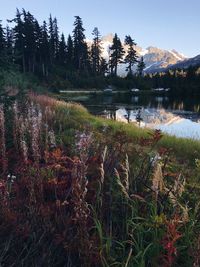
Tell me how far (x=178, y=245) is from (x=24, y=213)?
159cm

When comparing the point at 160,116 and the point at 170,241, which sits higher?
the point at 170,241

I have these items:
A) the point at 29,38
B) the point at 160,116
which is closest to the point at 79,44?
the point at 29,38

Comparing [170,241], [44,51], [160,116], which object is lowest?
[160,116]

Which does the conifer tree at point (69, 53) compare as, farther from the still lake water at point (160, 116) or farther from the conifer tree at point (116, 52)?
the still lake water at point (160, 116)

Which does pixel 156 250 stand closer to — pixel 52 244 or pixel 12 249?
pixel 52 244

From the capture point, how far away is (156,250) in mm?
3201

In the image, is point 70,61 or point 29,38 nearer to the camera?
point 29,38

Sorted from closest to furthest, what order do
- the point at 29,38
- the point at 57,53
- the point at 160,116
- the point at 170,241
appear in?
the point at 170,241
the point at 160,116
the point at 29,38
the point at 57,53

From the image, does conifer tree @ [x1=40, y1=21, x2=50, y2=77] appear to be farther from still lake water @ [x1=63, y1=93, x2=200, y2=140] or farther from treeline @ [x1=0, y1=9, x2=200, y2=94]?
still lake water @ [x1=63, y1=93, x2=200, y2=140]

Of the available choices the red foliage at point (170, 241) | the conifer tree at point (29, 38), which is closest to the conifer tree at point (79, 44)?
the conifer tree at point (29, 38)

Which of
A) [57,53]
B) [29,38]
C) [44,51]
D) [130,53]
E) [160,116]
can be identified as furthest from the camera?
[130,53]

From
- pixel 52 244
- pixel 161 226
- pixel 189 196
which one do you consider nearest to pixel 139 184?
pixel 189 196

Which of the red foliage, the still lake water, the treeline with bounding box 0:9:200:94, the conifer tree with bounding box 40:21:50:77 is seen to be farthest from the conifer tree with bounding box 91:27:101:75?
the red foliage

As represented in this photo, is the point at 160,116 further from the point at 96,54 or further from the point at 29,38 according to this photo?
the point at 96,54
